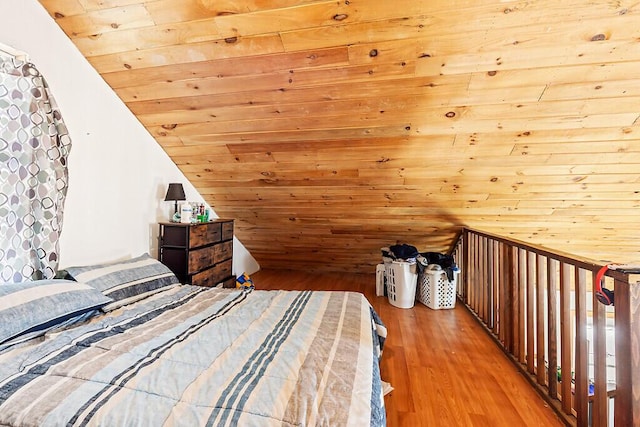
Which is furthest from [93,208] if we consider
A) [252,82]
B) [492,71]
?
[492,71]

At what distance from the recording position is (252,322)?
151 centimetres

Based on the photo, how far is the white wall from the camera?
1807mm

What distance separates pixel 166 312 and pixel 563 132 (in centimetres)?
286

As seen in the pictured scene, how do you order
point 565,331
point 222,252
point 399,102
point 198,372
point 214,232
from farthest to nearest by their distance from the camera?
point 222,252 < point 214,232 < point 399,102 < point 565,331 < point 198,372

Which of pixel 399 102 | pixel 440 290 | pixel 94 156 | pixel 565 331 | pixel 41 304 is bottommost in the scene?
pixel 440 290

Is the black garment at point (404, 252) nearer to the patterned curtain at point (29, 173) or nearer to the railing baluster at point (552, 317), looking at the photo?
the railing baluster at point (552, 317)

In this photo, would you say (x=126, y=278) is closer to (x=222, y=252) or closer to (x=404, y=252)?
(x=222, y=252)

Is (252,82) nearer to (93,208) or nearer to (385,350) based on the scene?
(93,208)

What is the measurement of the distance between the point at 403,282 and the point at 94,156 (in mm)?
2942

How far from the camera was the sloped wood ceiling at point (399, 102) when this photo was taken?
5.29 ft

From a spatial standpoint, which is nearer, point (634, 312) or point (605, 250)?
point (634, 312)

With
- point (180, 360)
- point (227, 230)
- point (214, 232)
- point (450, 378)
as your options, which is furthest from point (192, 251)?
point (450, 378)

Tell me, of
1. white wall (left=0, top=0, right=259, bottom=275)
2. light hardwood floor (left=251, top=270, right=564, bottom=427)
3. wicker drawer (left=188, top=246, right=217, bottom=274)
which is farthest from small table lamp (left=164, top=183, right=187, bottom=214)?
light hardwood floor (left=251, top=270, right=564, bottom=427)

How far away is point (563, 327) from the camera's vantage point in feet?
5.19
